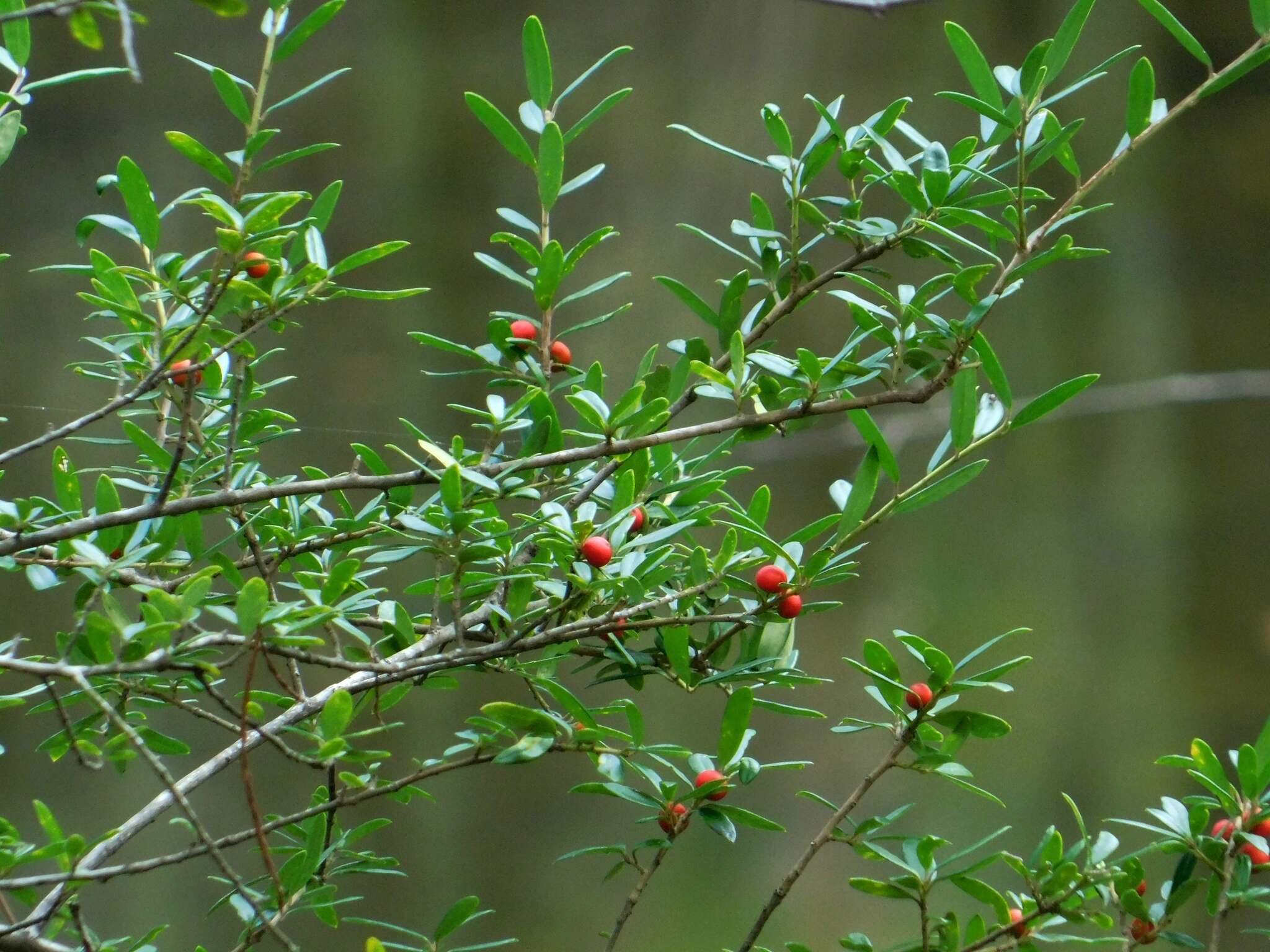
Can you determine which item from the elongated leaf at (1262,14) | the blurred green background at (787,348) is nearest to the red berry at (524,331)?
the elongated leaf at (1262,14)

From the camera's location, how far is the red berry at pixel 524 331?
0.70m

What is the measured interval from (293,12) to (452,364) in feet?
1.95

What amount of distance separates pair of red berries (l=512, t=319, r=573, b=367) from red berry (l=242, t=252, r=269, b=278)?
0.19 metres

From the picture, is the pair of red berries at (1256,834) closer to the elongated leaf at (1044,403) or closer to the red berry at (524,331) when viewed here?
the elongated leaf at (1044,403)

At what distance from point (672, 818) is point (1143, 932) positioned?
14.6 inches

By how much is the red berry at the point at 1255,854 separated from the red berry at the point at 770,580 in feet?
1.23

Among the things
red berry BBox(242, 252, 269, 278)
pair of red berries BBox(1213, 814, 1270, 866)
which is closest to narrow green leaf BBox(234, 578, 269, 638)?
red berry BBox(242, 252, 269, 278)

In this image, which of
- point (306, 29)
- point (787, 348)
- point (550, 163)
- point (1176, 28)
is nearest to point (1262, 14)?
point (1176, 28)

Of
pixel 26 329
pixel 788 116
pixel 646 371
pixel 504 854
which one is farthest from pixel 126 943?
pixel 788 116

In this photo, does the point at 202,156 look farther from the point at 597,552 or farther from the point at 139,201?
the point at 597,552

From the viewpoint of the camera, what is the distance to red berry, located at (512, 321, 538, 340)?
701 millimetres

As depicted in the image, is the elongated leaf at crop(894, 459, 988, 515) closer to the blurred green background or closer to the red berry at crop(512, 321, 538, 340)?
the red berry at crop(512, 321, 538, 340)

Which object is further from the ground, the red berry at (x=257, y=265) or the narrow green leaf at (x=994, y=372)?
the red berry at (x=257, y=265)

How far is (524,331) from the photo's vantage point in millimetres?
701
